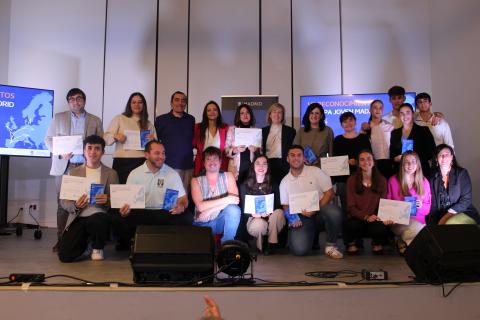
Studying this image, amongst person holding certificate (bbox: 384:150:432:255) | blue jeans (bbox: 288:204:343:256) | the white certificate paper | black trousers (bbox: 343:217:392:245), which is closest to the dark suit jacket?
the white certificate paper

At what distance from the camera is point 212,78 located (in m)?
6.84

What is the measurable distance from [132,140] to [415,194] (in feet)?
9.35

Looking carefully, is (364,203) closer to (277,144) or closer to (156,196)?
(277,144)

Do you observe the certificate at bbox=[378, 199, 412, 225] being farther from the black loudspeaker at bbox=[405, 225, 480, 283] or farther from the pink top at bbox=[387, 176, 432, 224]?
the black loudspeaker at bbox=[405, 225, 480, 283]

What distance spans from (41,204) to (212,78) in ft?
10.2

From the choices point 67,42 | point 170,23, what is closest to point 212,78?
point 170,23

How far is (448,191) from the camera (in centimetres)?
441

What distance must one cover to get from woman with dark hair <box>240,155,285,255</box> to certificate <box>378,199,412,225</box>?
0.95 meters

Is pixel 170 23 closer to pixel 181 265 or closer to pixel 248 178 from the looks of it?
pixel 248 178

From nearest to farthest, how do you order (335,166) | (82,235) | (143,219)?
(82,235) → (143,219) → (335,166)

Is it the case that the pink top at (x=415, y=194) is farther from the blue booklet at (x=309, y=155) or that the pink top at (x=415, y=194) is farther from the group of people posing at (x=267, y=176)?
the blue booklet at (x=309, y=155)

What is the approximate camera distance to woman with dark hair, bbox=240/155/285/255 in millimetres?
4402

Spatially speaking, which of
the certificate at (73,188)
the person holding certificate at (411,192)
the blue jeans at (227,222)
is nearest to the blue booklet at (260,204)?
the blue jeans at (227,222)

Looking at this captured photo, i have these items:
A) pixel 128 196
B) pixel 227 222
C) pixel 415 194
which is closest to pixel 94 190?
pixel 128 196
